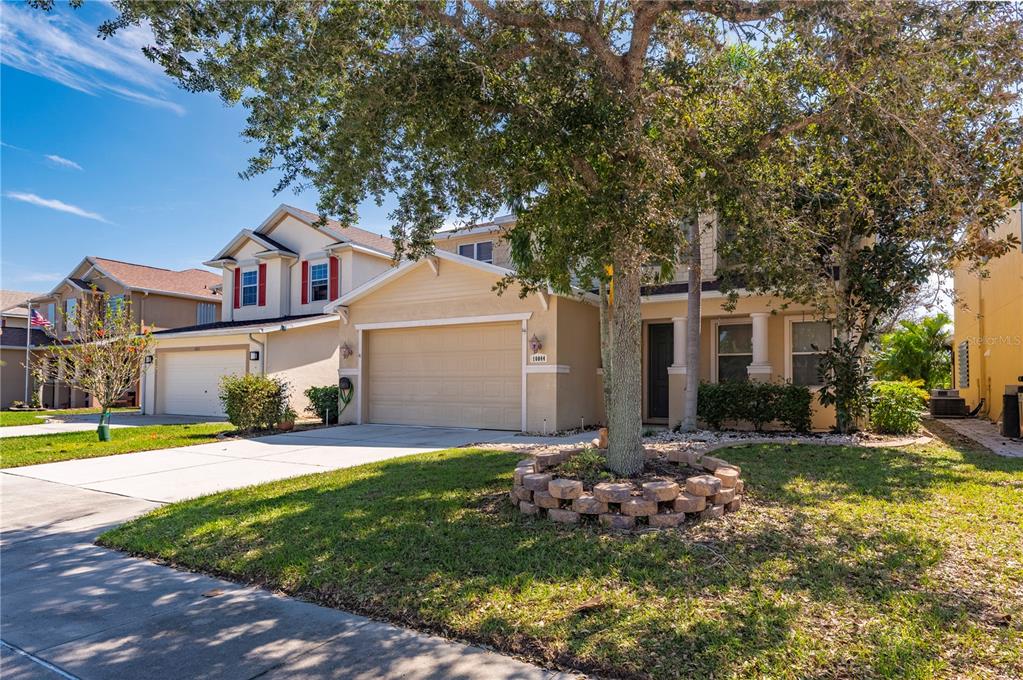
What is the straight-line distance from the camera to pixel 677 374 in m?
13.0

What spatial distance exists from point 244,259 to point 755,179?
64.4 feet

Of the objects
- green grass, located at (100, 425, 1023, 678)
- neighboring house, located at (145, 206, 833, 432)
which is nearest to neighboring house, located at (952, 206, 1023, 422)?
neighboring house, located at (145, 206, 833, 432)

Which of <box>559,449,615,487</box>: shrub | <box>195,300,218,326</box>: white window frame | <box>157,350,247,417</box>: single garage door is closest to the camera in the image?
<box>559,449,615,487</box>: shrub

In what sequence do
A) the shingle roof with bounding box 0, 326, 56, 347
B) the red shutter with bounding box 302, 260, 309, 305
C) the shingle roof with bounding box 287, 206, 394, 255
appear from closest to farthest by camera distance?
the red shutter with bounding box 302, 260, 309, 305
the shingle roof with bounding box 287, 206, 394, 255
the shingle roof with bounding box 0, 326, 56, 347

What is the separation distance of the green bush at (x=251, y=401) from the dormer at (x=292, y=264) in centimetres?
626

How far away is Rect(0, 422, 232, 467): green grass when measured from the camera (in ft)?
34.1

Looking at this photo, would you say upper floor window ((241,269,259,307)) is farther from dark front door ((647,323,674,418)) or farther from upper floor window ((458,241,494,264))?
dark front door ((647,323,674,418))

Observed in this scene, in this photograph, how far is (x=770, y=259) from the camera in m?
8.95

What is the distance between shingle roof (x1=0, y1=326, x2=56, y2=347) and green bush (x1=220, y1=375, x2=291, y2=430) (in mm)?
19830

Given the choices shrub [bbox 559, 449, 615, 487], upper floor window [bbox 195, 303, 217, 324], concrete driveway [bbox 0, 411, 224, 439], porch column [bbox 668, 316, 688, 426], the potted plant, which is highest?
upper floor window [bbox 195, 303, 217, 324]

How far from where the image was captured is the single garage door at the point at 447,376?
1368 centimetres

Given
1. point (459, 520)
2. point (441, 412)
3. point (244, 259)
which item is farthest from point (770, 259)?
point (244, 259)

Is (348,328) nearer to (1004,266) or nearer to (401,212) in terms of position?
(401,212)

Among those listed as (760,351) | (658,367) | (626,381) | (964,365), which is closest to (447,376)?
(658,367)
